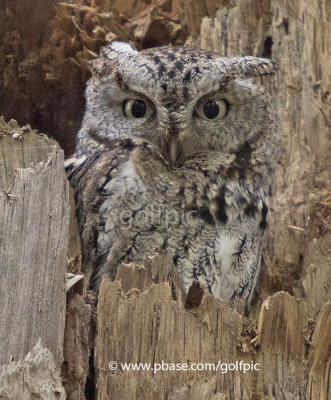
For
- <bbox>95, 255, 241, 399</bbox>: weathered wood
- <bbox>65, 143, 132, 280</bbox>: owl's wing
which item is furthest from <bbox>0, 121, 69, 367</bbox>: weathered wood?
<bbox>65, 143, 132, 280</bbox>: owl's wing

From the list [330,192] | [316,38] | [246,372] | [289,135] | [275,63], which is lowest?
[246,372]

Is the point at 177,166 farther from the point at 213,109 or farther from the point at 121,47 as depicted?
the point at 121,47

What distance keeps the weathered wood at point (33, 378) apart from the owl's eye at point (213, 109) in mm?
1065

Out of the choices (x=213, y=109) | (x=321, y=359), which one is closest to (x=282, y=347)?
(x=321, y=359)

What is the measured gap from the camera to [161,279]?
1714 mm

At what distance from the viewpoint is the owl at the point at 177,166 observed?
2.14 m

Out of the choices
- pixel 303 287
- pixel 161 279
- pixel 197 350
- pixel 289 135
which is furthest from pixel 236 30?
pixel 197 350

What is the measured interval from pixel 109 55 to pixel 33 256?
40.5 inches

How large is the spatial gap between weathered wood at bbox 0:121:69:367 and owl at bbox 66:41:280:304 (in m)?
0.53

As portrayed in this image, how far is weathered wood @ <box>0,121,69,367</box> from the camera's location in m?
1.49

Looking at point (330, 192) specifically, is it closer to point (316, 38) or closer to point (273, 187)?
point (273, 187)

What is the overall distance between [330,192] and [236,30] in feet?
2.65

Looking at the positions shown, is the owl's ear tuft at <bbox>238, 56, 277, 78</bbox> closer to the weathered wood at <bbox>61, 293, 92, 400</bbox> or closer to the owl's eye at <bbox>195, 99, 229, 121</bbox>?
the owl's eye at <bbox>195, 99, 229, 121</bbox>

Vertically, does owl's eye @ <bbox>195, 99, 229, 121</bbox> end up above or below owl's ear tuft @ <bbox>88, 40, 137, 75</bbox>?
below
